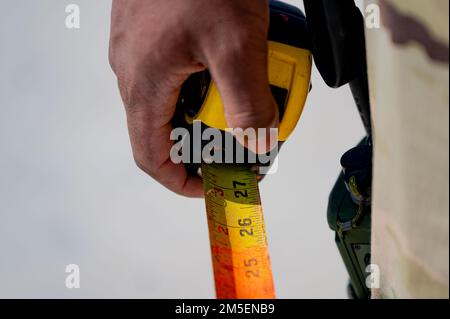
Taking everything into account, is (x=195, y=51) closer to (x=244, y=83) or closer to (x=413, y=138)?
(x=244, y=83)

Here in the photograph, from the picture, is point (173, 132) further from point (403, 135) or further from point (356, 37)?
point (403, 135)

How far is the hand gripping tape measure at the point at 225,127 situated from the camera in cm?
72

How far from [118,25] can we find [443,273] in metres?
0.47

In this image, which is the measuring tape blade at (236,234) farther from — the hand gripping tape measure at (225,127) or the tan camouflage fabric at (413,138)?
the tan camouflage fabric at (413,138)

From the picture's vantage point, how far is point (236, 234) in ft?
2.44

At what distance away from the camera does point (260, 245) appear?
29.0 inches

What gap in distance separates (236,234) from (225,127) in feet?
0.39

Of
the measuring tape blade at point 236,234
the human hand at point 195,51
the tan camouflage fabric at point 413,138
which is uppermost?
the human hand at point 195,51

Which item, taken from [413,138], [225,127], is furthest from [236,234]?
[413,138]

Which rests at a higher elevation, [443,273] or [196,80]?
[196,80]

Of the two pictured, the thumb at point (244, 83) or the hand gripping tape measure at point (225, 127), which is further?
the hand gripping tape measure at point (225, 127)

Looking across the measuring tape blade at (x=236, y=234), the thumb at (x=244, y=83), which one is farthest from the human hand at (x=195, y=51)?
the measuring tape blade at (x=236, y=234)
